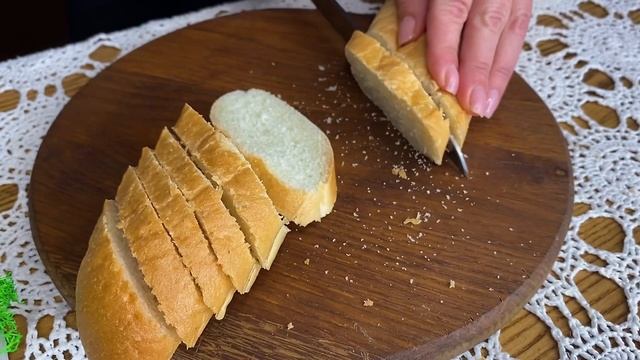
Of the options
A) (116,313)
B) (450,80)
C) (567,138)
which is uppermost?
(450,80)

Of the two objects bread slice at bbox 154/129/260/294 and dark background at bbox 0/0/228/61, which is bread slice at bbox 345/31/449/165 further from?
dark background at bbox 0/0/228/61

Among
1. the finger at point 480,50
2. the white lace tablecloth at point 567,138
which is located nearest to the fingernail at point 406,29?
the finger at point 480,50

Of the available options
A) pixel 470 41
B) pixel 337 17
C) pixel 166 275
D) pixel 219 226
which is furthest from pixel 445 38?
pixel 166 275

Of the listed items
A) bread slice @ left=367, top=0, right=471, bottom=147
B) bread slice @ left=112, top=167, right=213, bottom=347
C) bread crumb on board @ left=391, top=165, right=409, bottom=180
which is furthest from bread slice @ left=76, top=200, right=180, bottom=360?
bread slice @ left=367, top=0, right=471, bottom=147

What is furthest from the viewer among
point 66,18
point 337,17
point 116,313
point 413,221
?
point 66,18

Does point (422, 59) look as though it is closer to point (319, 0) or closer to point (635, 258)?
point (319, 0)

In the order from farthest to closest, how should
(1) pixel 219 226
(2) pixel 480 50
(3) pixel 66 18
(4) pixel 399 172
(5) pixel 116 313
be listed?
1. (3) pixel 66 18
2. (2) pixel 480 50
3. (4) pixel 399 172
4. (1) pixel 219 226
5. (5) pixel 116 313

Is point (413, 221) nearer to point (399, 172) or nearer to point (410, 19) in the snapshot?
point (399, 172)
